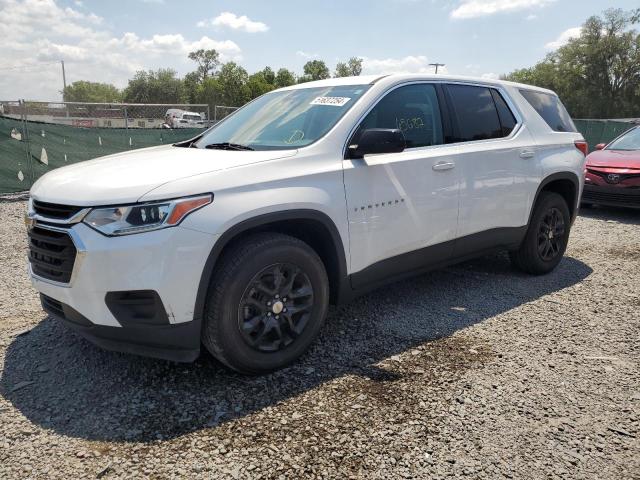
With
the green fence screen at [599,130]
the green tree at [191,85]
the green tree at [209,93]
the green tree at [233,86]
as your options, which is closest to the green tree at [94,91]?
the green tree at [191,85]

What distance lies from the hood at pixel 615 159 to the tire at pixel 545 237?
4204 millimetres

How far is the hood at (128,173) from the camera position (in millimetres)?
2551

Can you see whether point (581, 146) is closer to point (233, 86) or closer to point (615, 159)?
point (615, 159)

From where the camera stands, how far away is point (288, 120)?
3.57m

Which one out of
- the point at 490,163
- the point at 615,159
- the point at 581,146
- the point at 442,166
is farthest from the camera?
the point at 615,159

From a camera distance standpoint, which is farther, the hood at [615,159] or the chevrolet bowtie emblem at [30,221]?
the hood at [615,159]

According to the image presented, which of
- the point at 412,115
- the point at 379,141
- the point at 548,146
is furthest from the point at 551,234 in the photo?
the point at 379,141

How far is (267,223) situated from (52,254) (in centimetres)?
117

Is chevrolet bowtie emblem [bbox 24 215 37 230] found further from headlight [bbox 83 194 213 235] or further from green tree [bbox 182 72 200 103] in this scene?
green tree [bbox 182 72 200 103]

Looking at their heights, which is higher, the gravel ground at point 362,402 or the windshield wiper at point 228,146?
the windshield wiper at point 228,146

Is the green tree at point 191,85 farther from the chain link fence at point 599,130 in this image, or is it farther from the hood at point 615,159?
the hood at point 615,159

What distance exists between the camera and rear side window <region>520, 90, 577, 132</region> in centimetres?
482

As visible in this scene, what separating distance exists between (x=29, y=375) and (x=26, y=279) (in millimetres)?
2009

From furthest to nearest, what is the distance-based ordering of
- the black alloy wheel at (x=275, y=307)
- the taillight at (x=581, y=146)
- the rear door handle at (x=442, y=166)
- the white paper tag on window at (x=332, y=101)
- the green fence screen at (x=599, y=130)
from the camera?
the green fence screen at (x=599, y=130) → the taillight at (x=581, y=146) → the rear door handle at (x=442, y=166) → the white paper tag on window at (x=332, y=101) → the black alloy wheel at (x=275, y=307)
